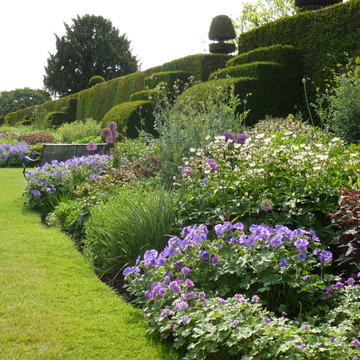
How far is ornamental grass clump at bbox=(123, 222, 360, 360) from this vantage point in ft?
7.67

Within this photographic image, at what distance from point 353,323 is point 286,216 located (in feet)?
4.18

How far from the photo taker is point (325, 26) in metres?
10.5

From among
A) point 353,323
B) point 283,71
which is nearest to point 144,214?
point 353,323

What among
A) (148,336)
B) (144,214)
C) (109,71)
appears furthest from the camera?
(109,71)

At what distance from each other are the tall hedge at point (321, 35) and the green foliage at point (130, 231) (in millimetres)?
7469

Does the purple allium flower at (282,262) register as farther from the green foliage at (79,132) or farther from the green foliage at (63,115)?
the green foliage at (63,115)

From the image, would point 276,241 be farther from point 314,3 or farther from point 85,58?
point 85,58

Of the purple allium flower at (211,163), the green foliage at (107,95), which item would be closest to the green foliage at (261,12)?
the green foliage at (107,95)

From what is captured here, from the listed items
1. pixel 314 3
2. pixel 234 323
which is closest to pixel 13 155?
pixel 314 3

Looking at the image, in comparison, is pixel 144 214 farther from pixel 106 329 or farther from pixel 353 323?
pixel 353 323

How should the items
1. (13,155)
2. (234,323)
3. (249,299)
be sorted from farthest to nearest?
1. (13,155)
2. (249,299)
3. (234,323)

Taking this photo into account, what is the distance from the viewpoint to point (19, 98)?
6216 centimetres

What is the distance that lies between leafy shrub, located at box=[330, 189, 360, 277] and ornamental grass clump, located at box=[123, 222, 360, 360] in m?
0.21

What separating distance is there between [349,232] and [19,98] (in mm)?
64850
